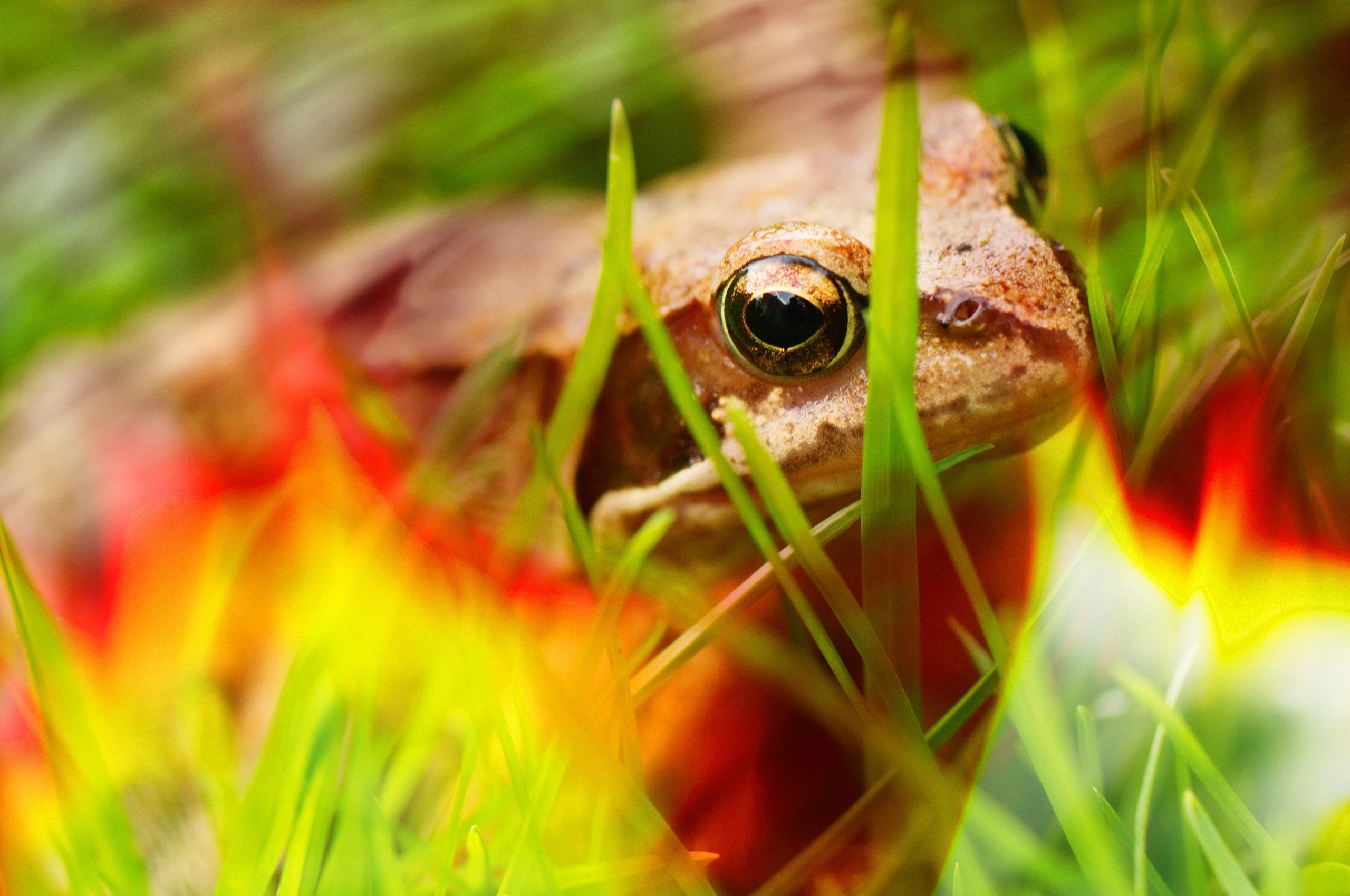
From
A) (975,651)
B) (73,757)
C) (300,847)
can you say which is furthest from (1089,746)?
(73,757)

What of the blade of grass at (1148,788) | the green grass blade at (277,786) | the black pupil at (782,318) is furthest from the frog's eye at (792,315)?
the green grass blade at (277,786)

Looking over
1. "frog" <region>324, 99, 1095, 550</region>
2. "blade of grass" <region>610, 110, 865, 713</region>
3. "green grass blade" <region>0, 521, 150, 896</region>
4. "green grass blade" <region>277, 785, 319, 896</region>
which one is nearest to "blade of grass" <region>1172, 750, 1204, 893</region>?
"blade of grass" <region>610, 110, 865, 713</region>

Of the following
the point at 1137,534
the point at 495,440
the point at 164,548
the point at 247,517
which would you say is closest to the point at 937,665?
the point at 1137,534

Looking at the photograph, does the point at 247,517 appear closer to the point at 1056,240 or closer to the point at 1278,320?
the point at 1056,240

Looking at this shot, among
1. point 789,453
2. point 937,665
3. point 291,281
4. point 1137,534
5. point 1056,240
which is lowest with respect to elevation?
point 937,665

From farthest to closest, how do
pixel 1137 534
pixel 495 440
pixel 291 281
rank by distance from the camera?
pixel 291 281 < pixel 495 440 < pixel 1137 534

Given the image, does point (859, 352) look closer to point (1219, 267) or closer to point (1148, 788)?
point (1219, 267)

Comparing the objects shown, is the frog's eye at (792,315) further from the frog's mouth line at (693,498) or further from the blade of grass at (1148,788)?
the blade of grass at (1148,788)
